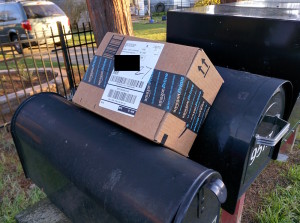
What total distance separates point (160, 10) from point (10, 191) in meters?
24.5

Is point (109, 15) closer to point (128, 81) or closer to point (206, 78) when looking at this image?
point (128, 81)

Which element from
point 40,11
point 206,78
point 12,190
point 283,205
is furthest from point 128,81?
point 40,11

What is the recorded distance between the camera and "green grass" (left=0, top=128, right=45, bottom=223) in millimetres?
2333

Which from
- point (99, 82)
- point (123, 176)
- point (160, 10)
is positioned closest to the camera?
point (123, 176)

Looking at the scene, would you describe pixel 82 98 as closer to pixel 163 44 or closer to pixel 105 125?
pixel 105 125

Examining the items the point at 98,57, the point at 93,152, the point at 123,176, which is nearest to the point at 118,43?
the point at 98,57

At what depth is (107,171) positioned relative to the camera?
1.03 m

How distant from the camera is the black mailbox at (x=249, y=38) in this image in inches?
55.6

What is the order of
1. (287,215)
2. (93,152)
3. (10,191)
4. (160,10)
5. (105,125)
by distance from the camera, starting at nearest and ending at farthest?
(93,152) < (105,125) < (287,215) < (10,191) < (160,10)

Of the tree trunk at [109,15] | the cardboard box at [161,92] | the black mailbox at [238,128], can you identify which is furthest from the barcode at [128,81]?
the tree trunk at [109,15]

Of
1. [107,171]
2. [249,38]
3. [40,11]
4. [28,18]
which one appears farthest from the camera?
[40,11]

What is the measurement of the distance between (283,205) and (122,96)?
1778 mm

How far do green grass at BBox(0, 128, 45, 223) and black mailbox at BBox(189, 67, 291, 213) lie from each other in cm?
181

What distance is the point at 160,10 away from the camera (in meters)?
24.8
